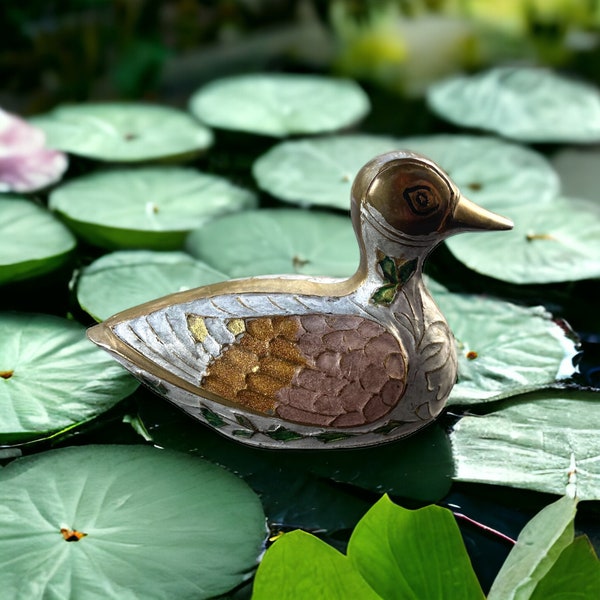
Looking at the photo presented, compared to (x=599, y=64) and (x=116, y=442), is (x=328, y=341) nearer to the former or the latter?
(x=116, y=442)

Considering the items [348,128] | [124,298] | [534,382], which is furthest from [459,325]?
[348,128]

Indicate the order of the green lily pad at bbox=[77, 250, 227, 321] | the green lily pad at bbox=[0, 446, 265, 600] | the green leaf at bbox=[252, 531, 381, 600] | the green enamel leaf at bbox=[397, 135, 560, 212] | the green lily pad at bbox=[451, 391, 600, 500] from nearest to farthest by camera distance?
the green leaf at bbox=[252, 531, 381, 600] → the green lily pad at bbox=[0, 446, 265, 600] → the green lily pad at bbox=[451, 391, 600, 500] → the green lily pad at bbox=[77, 250, 227, 321] → the green enamel leaf at bbox=[397, 135, 560, 212]

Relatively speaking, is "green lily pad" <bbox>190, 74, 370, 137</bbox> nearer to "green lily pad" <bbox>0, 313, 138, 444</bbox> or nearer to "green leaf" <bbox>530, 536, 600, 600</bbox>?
"green lily pad" <bbox>0, 313, 138, 444</bbox>

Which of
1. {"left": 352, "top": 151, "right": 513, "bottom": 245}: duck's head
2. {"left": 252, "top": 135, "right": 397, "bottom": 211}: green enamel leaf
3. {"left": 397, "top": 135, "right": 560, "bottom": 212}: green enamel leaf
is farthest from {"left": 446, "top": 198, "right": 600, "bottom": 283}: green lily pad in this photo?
{"left": 352, "top": 151, "right": 513, "bottom": 245}: duck's head

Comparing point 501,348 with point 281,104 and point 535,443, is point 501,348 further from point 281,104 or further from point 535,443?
point 281,104

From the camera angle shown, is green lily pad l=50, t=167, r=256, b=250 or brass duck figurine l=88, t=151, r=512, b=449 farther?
green lily pad l=50, t=167, r=256, b=250

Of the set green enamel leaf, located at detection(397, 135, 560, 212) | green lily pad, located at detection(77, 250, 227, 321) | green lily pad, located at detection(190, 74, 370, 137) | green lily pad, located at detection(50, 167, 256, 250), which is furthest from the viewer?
green lily pad, located at detection(190, 74, 370, 137)

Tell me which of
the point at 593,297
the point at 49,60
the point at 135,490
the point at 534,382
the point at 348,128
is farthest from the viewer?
the point at 49,60
